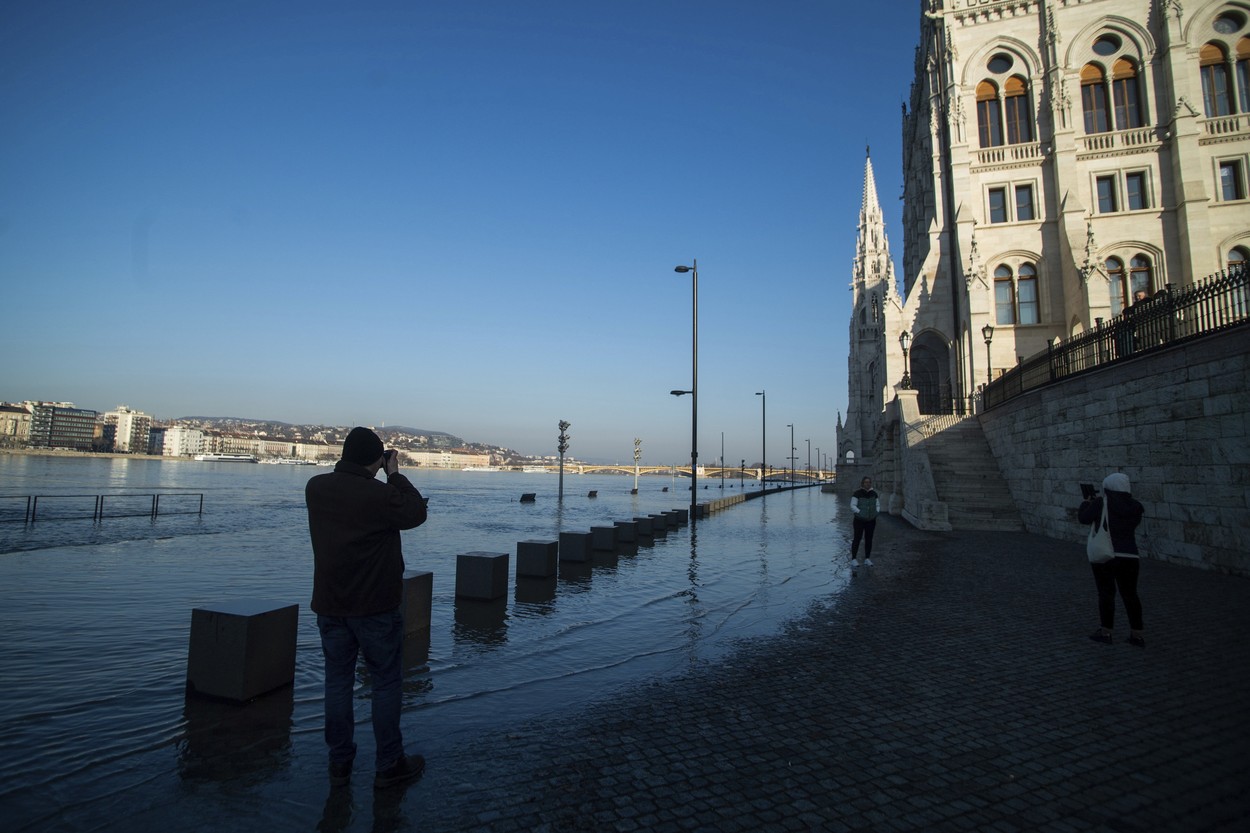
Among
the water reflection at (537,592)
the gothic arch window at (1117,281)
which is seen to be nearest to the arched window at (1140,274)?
the gothic arch window at (1117,281)

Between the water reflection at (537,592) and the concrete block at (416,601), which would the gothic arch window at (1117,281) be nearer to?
the water reflection at (537,592)

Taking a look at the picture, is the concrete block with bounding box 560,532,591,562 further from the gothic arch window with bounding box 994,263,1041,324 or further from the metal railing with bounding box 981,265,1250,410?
the gothic arch window with bounding box 994,263,1041,324

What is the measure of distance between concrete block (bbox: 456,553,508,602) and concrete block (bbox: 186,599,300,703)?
3.93 metres

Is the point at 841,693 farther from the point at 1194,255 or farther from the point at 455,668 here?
the point at 1194,255

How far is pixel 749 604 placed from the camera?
9.31 meters

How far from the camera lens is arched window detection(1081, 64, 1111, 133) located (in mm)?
31438

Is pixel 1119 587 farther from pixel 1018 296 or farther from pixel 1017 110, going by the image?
pixel 1017 110

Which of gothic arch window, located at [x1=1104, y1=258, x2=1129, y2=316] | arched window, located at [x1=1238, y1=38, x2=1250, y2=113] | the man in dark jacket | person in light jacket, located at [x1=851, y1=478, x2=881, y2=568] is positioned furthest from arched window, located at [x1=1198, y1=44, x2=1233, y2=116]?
the man in dark jacket

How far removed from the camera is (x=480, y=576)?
9227 millimetres

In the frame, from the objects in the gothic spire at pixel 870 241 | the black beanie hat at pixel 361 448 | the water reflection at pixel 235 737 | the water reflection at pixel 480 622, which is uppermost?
the gothic spire at pixel 870 241

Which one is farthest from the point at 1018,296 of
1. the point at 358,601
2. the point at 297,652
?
the point at 358,601

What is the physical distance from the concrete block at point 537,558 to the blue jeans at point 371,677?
7591mm

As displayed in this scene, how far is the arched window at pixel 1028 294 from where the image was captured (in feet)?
104

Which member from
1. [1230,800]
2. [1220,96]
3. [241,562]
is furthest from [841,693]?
[1220,96]
